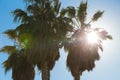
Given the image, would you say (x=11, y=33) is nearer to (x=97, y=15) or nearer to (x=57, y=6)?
(x=57, y=6)

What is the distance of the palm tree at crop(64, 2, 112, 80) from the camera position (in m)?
28.5

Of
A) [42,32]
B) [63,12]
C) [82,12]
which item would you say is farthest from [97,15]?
[42,32]

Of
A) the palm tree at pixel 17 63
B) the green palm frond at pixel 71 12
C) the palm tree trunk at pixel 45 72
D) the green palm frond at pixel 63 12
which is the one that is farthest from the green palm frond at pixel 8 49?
the green palm frond at pixel 71 12

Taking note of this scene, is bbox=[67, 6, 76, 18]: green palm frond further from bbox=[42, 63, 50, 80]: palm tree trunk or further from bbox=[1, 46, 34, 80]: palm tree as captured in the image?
bbox=[42, 63, 50, 80]: palm tree trunk

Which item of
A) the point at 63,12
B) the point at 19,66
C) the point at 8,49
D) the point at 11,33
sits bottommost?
the point at 19,66

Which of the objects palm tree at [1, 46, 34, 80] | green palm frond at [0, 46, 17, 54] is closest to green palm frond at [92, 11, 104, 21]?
palm tree at [1, 46, 34, 80]

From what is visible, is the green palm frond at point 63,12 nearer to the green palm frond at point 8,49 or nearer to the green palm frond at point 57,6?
the green palm frond at point 57,6

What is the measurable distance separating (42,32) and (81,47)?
3.87 metres

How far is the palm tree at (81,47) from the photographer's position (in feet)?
93.5

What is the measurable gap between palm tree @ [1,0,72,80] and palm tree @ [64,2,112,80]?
3.01 feet

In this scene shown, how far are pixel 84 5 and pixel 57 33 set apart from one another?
5011 millimetres

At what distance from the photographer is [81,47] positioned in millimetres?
29109

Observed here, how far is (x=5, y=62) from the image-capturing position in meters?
29.8

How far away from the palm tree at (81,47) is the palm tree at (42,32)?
92 cm
